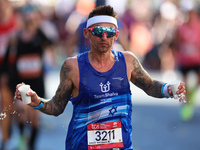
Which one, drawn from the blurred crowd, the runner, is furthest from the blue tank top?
the blurred crowd

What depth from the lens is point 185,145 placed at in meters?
7.62

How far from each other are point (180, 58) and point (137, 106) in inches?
73.4

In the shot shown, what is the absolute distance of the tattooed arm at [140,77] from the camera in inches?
171

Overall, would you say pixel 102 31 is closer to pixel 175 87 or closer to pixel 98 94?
pixel 98 94

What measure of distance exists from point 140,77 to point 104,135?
1.96ft

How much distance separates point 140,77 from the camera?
4.40 meters

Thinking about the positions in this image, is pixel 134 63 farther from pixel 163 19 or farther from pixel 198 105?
pixel 163 19

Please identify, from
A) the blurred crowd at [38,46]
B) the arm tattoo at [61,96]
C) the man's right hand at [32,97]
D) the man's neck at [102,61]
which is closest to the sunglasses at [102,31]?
the man's neck at [102,61]

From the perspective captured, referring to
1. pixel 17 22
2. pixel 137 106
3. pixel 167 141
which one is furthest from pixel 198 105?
pixel 17 22

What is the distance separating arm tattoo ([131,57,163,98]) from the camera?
14.4 ft

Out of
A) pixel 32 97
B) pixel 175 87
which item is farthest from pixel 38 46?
pixel 175 87

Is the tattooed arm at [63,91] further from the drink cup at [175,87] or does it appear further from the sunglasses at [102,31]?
the drink cup at [175,87]

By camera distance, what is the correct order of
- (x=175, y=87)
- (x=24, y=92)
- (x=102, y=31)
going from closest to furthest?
(x=24, y=92) → (x=175, y=87) → (x=102, y=31)

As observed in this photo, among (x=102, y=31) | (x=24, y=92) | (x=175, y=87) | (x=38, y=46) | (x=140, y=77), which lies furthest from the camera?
(x=38, y=46)
